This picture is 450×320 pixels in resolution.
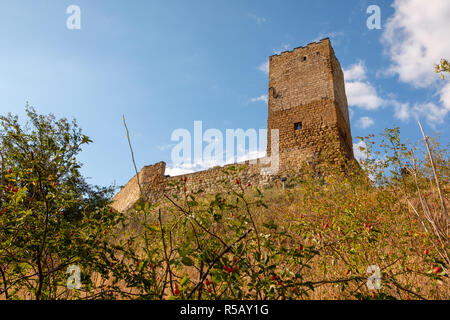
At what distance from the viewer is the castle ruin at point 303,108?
10.6 meters

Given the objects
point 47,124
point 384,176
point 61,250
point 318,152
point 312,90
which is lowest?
point 61,250

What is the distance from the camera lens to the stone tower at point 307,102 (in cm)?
1060

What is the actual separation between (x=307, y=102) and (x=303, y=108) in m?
0.30

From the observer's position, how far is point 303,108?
11.2 m

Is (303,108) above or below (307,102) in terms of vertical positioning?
below

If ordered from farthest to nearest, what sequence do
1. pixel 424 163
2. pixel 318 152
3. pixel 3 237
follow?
1. pixel 318 152
2. pixel 424 163
3. pixel 3 237

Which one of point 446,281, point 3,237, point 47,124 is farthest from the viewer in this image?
point 47,124

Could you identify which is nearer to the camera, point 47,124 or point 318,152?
point 47,124

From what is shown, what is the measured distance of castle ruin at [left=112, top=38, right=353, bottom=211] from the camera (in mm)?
10578

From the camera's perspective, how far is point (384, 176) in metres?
4.12

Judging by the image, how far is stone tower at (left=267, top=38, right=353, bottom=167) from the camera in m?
10.6

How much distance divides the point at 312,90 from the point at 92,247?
432 inches
